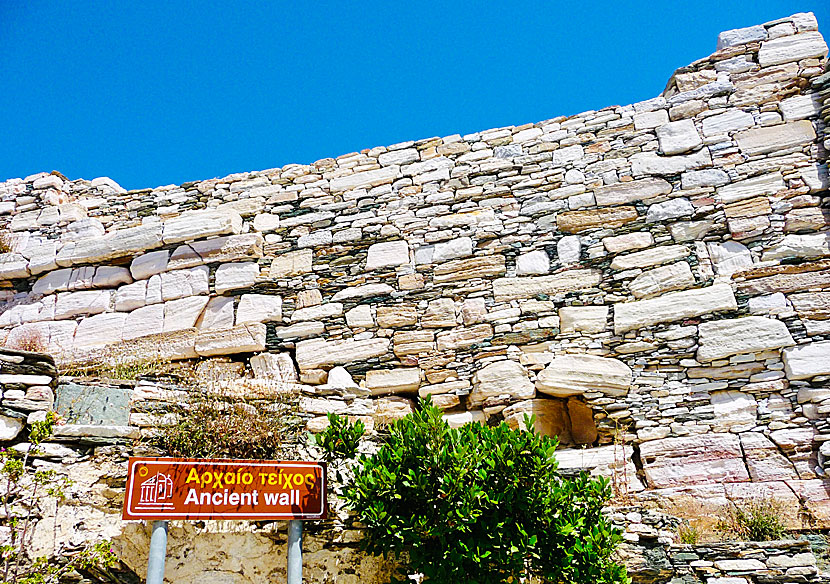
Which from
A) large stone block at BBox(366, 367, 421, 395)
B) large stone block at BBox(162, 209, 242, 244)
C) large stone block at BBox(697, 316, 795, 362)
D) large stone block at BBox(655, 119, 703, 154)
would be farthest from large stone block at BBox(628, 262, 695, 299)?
large stone block at BBox(162, 209, 242, 244)


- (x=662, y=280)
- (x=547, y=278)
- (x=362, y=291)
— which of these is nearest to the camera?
(x=662, y=280)

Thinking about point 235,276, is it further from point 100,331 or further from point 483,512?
point 483,512

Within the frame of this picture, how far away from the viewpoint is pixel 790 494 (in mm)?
Result: 6062

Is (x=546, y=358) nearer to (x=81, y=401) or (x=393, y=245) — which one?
(x=393, y=245)

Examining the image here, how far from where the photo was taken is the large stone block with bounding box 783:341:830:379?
256 inches

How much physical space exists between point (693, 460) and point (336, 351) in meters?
3.84

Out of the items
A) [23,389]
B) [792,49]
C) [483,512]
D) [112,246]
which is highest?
[792,49]

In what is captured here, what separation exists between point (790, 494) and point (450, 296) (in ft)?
12.5

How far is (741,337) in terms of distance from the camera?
6.80 m

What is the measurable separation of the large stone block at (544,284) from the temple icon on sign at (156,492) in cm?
425

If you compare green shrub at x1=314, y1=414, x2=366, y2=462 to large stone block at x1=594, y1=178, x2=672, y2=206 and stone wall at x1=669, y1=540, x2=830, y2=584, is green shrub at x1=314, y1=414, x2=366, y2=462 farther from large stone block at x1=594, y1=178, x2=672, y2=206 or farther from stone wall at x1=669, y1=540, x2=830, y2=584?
large stone block at x1=594, y1=178, x2=672, y2=206

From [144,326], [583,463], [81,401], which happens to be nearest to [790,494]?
[583,463]

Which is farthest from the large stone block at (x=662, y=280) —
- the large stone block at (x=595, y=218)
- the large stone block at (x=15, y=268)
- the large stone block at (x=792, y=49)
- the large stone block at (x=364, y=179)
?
the large stone block at (x=15, y=268)

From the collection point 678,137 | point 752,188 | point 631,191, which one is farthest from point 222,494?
point 678,137
